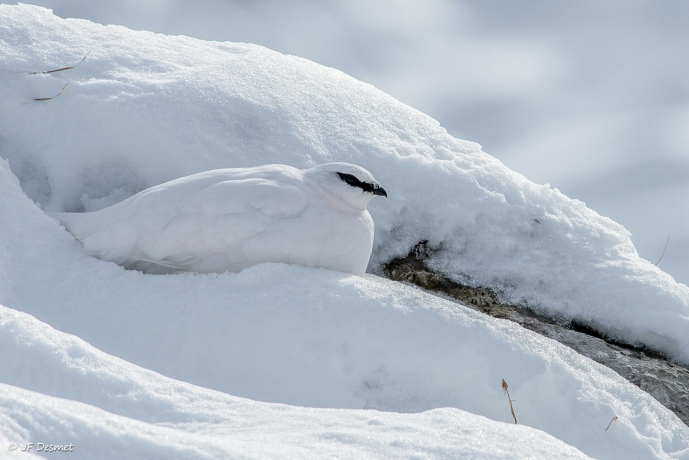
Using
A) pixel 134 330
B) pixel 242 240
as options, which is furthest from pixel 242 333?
pixel 242 240

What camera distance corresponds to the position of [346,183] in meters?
2.99

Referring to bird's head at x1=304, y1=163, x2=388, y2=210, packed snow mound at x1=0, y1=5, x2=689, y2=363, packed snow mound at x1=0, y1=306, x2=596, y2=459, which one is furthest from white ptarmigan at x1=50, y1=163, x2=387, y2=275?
packed snow mound at x1=0, y1=306, x2=596, y2=459

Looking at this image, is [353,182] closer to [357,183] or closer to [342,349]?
[357,183]

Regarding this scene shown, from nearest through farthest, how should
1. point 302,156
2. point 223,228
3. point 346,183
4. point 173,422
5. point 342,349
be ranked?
point 173,422
point 342,349
point 223,228
point 346,183
point 302,156

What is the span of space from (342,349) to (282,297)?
0.38m

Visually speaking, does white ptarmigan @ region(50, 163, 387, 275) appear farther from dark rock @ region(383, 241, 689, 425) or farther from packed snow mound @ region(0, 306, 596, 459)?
packed snow mound @ region(0, 306, 596, 459)

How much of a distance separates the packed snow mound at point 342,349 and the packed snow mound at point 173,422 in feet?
1.38

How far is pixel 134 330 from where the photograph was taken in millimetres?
2223

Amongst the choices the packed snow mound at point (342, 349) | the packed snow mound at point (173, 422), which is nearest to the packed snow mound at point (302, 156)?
the packed snow mound at point (342, 349)

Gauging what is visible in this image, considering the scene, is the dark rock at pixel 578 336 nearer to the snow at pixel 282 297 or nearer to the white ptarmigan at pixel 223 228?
the snow at pixel 282 297

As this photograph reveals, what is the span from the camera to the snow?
149cm

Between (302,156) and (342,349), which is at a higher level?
(302,156)

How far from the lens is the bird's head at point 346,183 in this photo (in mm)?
2990

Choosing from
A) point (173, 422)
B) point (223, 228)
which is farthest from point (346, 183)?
point (173, 422)
